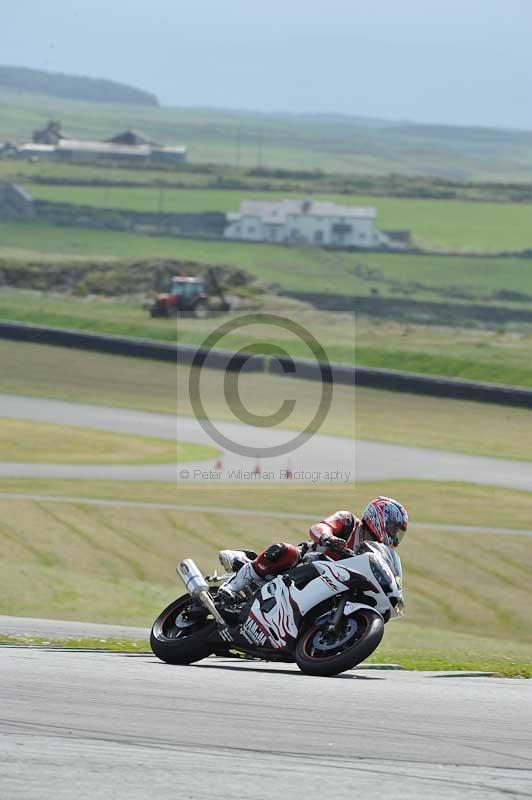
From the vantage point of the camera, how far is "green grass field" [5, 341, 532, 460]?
49594 mm

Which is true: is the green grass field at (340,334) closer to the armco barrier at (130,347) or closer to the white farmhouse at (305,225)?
the armco barrier at (130,347)

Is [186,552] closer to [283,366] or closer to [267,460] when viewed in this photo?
[267,460]

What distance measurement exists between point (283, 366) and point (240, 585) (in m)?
47.4

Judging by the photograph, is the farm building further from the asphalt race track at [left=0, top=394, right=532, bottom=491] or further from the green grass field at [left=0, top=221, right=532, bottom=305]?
the asphalt race track at [left=0, top=394, right=532, bottom=491]

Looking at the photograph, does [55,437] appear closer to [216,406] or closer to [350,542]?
[216,406]

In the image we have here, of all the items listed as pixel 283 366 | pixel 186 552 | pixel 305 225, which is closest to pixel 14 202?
pixel 305 225

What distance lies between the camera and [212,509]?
32.4 meters

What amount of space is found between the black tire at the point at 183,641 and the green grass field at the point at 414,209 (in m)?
141

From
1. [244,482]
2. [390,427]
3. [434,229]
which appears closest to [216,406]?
[390,427]

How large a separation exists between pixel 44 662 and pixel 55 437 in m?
34.5

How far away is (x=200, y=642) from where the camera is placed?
1193cm

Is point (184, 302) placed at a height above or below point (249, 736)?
below

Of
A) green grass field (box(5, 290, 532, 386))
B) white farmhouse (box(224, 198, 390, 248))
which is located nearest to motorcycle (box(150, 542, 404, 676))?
green grass field (box(5, 290, 532, 386))

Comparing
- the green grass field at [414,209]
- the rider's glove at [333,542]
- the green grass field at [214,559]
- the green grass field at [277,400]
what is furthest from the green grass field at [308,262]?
the rider's glove at [333,542]
